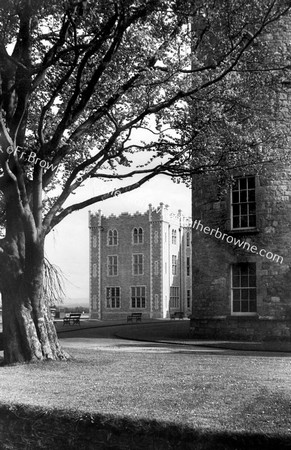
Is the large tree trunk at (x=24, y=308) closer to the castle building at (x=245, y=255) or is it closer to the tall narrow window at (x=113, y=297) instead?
the castle building at (x=245, y=255)

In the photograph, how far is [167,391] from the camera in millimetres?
9133

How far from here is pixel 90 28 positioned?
12766mm

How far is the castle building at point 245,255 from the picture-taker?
24297 mm

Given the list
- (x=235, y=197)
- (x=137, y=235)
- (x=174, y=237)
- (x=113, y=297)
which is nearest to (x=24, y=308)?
(x=235, y=197)

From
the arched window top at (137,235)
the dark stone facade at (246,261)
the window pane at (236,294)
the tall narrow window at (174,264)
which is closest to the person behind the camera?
the dark stone facade at (246,261)

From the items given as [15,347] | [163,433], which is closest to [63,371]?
[15,347]

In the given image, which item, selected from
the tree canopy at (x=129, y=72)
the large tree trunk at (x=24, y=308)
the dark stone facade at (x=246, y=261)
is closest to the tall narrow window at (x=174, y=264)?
the dark stone facade at (x=246, y=261)

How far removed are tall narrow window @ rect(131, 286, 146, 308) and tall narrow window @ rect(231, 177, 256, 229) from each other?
37.6 m

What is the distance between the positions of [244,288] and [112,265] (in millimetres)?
40697

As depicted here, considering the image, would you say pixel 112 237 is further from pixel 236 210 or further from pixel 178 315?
pixel 236 210

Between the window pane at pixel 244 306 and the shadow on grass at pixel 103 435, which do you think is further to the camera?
the window pane at pixel 244 306

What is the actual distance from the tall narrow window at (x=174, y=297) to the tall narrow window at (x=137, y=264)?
3818mm

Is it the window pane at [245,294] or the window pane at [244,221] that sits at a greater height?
the window pane at [244,221]

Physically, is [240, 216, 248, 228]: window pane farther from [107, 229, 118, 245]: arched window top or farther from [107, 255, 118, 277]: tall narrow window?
[107, 229, 118, 245]: arched window top
